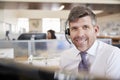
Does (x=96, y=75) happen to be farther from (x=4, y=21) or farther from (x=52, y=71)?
(x=4, y=21)

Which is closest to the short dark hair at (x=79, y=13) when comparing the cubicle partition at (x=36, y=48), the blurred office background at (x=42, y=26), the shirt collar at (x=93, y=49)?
the shirt collar at (x=93, y=49)

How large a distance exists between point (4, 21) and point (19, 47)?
A: 590cm

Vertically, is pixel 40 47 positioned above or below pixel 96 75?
below

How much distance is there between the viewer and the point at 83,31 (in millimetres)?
979

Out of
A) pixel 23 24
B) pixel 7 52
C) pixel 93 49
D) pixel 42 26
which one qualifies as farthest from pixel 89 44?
pixel 23 24

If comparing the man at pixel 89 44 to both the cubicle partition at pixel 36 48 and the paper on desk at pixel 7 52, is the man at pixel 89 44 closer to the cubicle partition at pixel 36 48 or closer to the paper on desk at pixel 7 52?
the paper on desk at pixel 7 52

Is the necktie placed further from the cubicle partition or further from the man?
the cubicle partition

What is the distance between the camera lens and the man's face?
0.97m

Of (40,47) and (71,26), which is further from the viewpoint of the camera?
(40,47)

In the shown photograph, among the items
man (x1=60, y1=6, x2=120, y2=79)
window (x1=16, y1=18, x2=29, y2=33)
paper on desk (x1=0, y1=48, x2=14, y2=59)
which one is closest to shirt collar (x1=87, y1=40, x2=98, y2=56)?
man (x1=60, y1=6, x2=120, y2=79)

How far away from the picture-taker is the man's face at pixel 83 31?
969 mm

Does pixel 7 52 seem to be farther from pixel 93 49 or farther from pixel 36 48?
pixel 93 49

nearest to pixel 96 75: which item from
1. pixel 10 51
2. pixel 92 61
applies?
pixel 92 61

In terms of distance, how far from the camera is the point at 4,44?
2787mm
